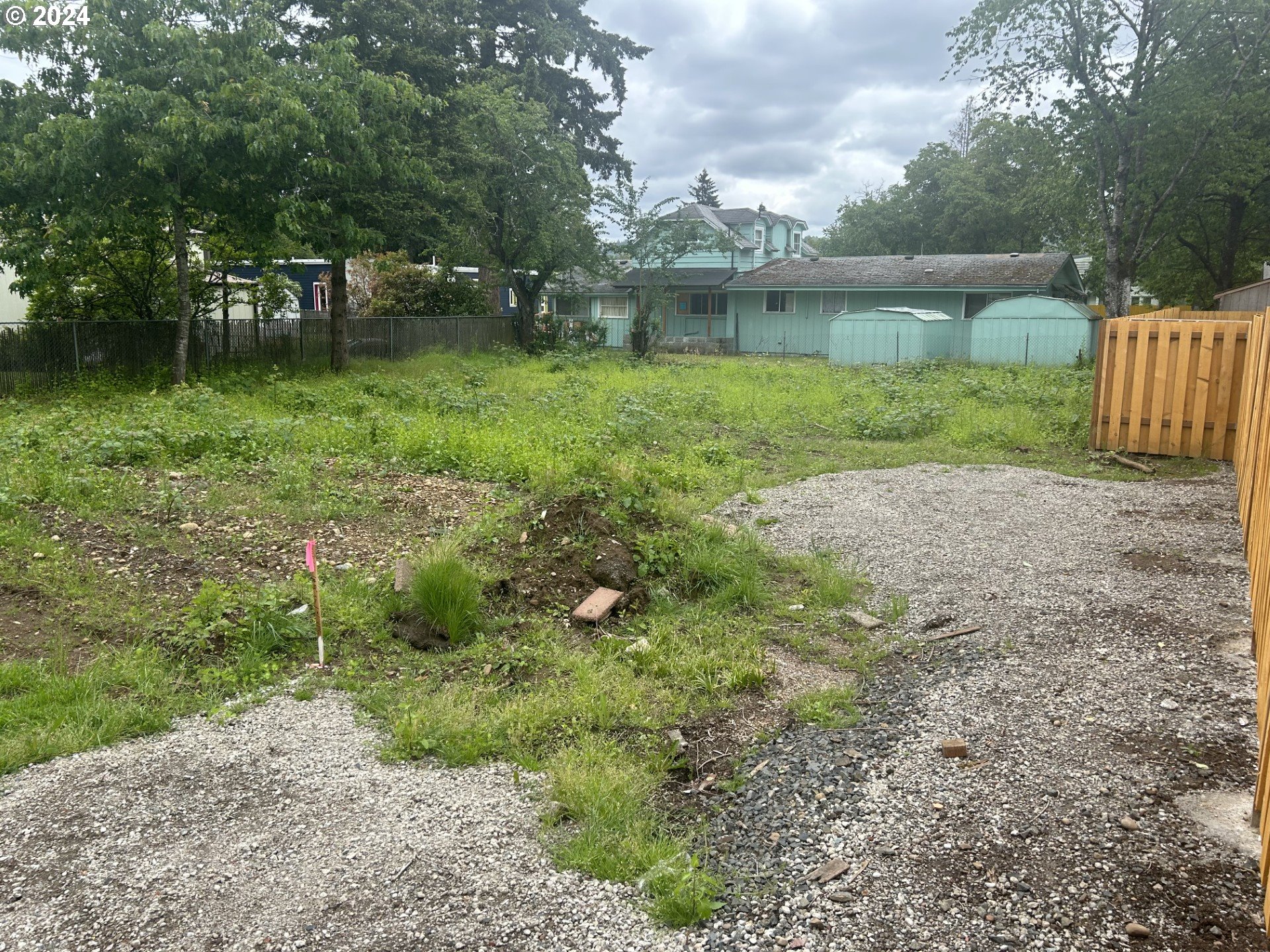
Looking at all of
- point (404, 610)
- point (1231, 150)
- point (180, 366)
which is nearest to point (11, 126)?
point (180, 366)

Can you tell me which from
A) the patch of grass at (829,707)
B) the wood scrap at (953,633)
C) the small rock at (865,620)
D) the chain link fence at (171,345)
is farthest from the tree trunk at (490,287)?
the patch of grass at (829,707)

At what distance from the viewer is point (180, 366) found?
1537 cm

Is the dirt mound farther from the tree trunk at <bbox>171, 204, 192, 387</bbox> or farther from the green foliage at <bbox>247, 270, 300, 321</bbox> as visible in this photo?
the green foliage at <bbox>247, 270, 300, 321</bbox>

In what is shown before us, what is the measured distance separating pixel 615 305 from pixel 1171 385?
2915cm

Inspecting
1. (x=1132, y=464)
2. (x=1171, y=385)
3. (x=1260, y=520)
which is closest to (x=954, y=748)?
(x=1260, y=520)

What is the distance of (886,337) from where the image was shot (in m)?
26.2

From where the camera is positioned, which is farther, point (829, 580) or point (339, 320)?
point (339, 320)

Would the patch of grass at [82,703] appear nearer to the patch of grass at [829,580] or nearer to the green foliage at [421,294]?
the patch of grass at [829,580]

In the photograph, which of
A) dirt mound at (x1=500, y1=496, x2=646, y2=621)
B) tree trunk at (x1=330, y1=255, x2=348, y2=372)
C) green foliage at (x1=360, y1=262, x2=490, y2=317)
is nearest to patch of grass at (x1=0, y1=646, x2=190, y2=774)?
dirt mound at (x1=500, y1=496, x2=646, y2=621)

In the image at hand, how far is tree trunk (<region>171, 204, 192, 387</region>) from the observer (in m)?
14.8

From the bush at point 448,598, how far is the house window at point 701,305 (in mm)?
30624

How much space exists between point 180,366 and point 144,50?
4993mm

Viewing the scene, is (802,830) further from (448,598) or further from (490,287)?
(490,287)

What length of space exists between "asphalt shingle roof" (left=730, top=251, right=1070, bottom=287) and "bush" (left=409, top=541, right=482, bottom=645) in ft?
89.6
